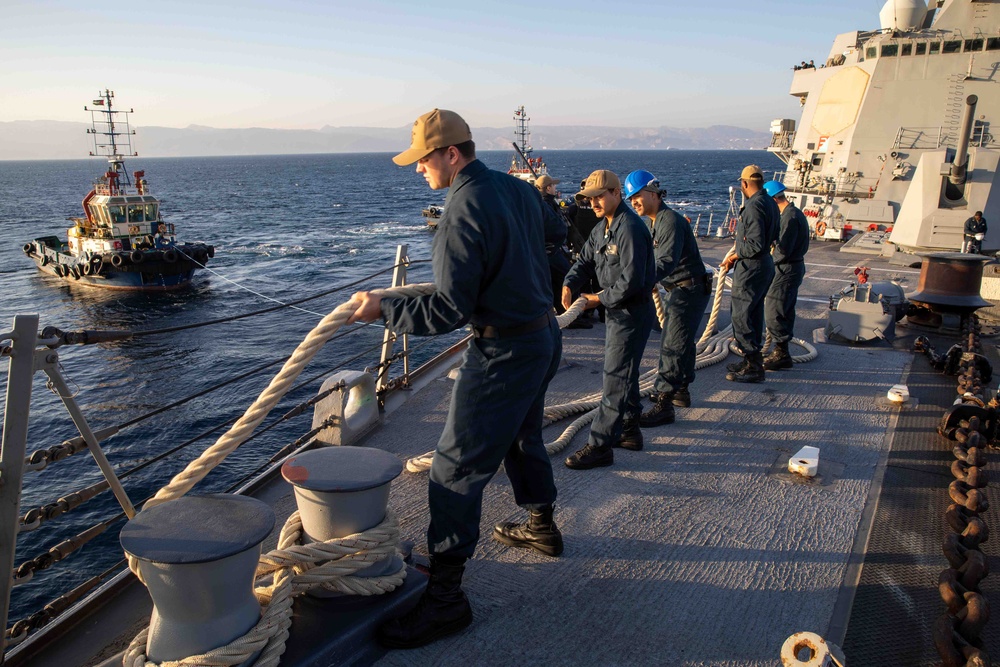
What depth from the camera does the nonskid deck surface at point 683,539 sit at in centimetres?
259

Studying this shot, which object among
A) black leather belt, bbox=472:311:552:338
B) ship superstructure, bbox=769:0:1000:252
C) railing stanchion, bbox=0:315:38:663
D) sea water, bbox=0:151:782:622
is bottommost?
sea water, bbox=0:151:782:622

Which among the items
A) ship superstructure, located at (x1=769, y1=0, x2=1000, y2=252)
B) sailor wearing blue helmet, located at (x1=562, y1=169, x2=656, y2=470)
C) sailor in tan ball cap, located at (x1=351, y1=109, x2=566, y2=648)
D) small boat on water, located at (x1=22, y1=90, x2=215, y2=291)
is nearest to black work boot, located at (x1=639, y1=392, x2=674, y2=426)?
sailor wearing blue helmet, located at (x1=562, y1=169, x2=656, y2=470)

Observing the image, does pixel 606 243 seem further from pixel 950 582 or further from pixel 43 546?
pixel 43 546

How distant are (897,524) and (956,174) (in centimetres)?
1050

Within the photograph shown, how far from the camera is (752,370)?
229 inches

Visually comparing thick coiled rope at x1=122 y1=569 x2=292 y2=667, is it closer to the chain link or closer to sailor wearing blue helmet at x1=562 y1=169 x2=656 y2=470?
sailor wearing blue helmet at x1=562 y1=169 x2=656 y2=470

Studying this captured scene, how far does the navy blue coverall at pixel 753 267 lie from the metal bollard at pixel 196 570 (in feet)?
14.9

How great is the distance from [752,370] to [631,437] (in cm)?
196

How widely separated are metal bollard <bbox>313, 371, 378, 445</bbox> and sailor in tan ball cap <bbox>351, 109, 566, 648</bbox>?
1.78 m

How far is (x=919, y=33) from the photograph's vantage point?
19.6 metres

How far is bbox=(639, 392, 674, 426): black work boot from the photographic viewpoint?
190 inches

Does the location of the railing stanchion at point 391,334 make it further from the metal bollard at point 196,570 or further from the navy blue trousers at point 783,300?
the navy blue trousers at point 783,300

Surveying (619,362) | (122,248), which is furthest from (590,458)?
(122,248)

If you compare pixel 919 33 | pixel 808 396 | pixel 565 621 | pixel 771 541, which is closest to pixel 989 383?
pixel 808 396
